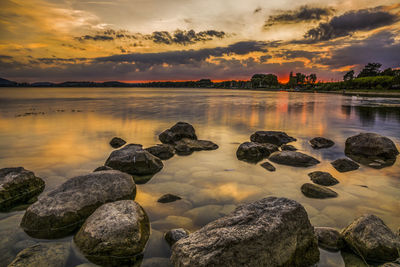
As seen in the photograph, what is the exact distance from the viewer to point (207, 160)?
1172 centimetres

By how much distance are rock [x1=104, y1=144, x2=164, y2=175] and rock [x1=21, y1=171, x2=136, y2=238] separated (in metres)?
2.34

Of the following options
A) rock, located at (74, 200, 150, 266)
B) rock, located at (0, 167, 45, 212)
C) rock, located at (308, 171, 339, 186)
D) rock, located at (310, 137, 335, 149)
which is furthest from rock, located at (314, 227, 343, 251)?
rock, located at (310, 137, 335, 149)

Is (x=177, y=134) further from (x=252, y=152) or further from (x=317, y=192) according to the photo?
(x=317, y=192)

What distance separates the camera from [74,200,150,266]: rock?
190 inches

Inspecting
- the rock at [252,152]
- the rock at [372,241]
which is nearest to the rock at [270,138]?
the rock at [252,152]

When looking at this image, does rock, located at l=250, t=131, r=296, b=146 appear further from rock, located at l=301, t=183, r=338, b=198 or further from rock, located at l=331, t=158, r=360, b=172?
rock, located at l=301, t=183, r=338, b=198

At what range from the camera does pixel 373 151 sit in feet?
39.0

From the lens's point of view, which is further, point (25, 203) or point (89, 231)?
point (25, 203)

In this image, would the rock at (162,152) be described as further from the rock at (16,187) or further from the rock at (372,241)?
the rock at (372,241)

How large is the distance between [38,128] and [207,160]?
1731 cm

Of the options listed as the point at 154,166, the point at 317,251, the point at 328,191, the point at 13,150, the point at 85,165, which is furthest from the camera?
the point at 13,150

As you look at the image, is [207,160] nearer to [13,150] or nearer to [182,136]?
[182,136]

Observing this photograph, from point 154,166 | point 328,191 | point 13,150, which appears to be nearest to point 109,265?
point 154,166

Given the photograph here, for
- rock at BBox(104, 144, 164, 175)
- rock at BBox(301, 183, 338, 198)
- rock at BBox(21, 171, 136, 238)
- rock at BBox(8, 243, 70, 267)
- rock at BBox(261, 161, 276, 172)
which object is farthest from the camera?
rock at BBox(261, 161, 276, 172)
